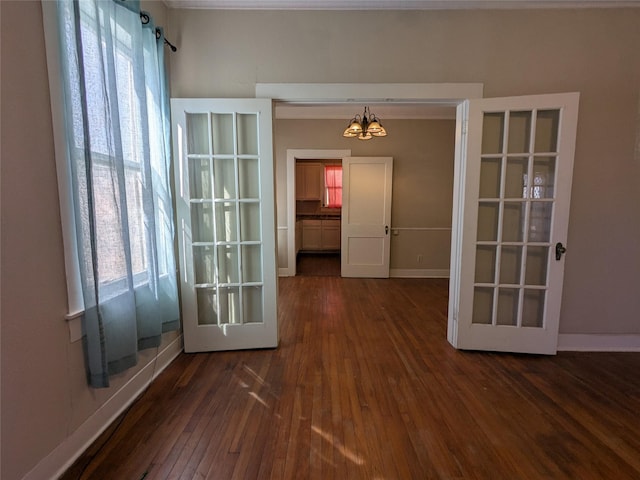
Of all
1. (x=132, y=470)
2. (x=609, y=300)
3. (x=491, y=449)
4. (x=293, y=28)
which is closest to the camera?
(x=132, y=470)

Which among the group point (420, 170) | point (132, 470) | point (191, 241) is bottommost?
point (132, 470)

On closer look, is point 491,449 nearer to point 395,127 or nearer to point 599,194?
point 599,194

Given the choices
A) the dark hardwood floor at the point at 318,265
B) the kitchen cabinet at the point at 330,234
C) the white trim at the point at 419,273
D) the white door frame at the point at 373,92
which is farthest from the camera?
the kitchen cabinet at the point at 330,234

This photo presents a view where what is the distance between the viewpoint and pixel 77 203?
1524 mm

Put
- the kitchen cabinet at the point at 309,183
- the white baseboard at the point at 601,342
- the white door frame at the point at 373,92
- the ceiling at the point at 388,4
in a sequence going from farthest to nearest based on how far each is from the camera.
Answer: the kitchen cabinet at the point at 309,183 < the white baseboard at the point at 601,342 < the white door frame at the point at 373,92 < the ceiling at the point at 388,4

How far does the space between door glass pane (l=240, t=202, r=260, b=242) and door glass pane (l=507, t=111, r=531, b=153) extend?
88.5 inches

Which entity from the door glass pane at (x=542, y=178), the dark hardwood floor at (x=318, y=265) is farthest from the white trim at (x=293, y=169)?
the door glass pane at (x=542, y=178)

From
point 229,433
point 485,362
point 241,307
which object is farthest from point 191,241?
point 485,362

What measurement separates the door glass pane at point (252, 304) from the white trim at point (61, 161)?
4.23 feet

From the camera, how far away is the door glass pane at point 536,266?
262 cm

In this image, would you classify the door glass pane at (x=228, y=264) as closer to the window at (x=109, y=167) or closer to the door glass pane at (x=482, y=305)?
the window at (x=109, y=167)

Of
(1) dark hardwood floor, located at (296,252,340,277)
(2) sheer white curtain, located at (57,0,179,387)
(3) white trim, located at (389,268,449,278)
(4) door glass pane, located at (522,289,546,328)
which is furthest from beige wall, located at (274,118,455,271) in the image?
(2) sheer white curtain, located at (57,0,179,387)

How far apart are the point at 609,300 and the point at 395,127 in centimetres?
386

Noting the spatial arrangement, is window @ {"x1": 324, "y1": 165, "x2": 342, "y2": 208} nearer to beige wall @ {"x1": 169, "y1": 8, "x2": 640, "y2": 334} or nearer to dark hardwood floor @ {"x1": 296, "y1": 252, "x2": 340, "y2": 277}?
dark hardwood floor @ {"x1": 296, "y1": 252, "x2": 340, "y2": 277}
